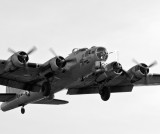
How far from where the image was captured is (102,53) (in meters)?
34.0

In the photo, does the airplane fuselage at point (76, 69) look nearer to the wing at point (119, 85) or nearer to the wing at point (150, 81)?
the wing at point (119, 85)

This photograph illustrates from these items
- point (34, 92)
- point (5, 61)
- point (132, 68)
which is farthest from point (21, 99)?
point (132, 68)

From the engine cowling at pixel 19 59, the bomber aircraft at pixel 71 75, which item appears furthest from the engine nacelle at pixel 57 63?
the engine cowling at pixel 19 59

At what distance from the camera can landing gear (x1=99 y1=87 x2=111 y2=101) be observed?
122ft

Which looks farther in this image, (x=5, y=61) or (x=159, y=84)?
(x=159, y=84)

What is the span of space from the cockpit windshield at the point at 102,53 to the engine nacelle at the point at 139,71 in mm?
4280

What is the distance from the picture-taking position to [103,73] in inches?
1415

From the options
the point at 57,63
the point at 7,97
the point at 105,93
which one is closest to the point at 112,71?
the point at 105,93

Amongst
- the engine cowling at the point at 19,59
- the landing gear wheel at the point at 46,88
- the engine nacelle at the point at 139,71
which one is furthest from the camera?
the engine nacelle at the point at 139,71

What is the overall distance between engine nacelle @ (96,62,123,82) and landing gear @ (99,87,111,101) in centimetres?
159

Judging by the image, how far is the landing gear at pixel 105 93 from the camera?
3722 centimetres

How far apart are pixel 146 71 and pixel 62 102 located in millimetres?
8599

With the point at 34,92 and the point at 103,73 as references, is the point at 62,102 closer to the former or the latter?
the point at 34,92

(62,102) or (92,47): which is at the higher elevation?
(92,47)
